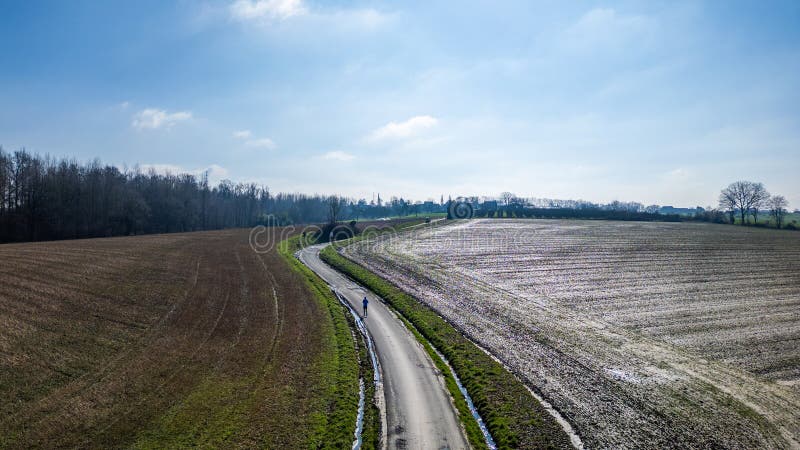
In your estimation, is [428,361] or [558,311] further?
[558,311]

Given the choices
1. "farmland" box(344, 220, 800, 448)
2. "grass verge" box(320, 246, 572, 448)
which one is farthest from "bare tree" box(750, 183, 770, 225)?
"grass verge" box(320, 246, 572, 448)

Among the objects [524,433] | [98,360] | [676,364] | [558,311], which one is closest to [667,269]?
[558,311]

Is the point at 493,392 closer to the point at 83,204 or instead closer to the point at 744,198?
the point at 83,204

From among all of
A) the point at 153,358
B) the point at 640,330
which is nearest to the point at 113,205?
the point at 153,358

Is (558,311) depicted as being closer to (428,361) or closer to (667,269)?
(428,361)

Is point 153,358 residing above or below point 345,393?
above
